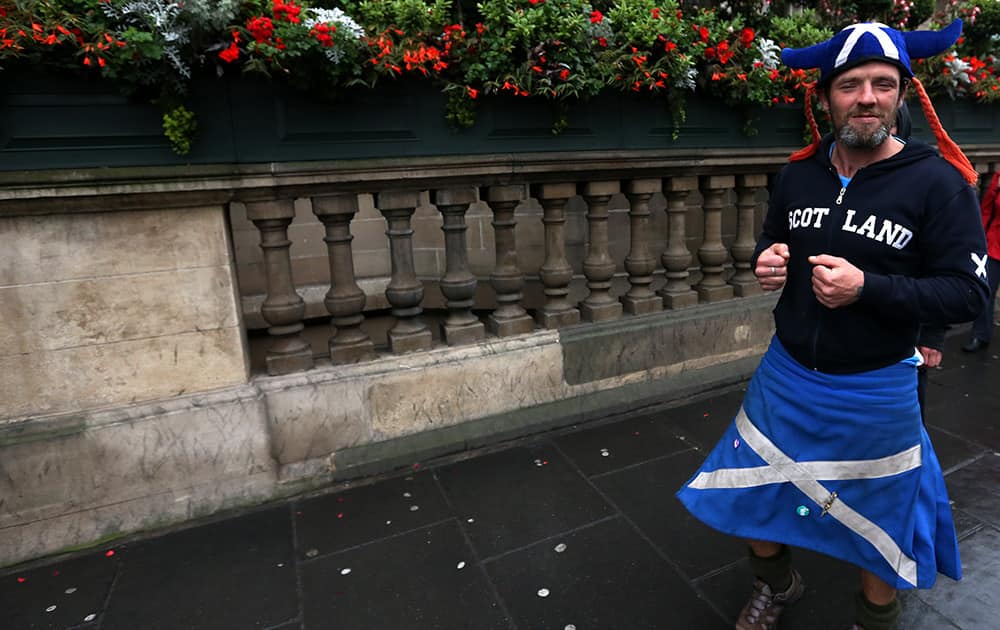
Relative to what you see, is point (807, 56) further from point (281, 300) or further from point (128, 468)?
point (128, 468)

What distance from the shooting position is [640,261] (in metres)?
4.02

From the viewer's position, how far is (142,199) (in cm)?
262

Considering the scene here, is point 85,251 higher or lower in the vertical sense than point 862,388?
higher

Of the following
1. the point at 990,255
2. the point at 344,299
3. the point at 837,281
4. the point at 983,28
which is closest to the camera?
the point at 837,281

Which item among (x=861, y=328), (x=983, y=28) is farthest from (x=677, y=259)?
(x=983, y=28)

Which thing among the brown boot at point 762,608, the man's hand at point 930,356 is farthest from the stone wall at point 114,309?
the man's hand at point 930,356

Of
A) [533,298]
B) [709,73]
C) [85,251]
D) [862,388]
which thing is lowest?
[533,298]

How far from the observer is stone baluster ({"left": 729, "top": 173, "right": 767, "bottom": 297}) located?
436cm

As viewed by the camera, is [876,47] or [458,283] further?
[458,283]

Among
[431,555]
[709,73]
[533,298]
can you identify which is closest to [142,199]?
[431,555]

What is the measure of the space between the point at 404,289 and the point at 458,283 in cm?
32

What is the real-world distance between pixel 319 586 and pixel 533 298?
358 cm

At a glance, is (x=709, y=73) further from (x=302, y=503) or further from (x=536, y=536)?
(x=302, y=503)

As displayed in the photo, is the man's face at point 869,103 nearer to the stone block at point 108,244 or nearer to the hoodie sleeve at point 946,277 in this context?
the hoodie sleeve at point 946,277
